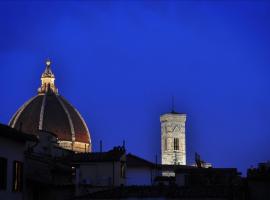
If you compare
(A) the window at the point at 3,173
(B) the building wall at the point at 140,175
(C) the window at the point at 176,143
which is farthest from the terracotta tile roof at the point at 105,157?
(C) the window at the point at 176,143

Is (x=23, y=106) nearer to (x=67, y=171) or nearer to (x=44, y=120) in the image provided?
(x=44, y=120)

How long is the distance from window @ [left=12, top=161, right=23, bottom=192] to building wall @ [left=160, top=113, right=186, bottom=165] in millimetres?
98898

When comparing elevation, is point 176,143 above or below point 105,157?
above

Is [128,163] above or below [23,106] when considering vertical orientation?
below

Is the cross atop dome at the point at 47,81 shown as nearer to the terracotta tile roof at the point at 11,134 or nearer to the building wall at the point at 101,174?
the building wall at the point at 101,174

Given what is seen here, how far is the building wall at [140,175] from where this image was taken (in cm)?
6900

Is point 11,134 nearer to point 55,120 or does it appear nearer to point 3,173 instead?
point 3,173

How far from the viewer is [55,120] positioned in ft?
388

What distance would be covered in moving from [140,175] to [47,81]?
206ft

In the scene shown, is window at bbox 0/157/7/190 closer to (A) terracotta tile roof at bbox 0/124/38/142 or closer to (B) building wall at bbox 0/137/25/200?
(B) building wall at bbox 0/137/25/200

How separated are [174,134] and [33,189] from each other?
3764 inches

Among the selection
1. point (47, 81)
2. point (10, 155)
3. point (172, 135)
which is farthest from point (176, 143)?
point (10, 155)

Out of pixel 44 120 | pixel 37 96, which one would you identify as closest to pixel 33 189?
pixel 44 120

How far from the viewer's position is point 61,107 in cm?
12125
